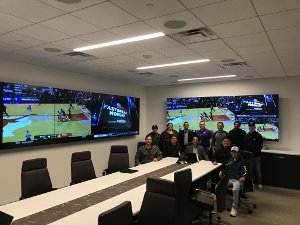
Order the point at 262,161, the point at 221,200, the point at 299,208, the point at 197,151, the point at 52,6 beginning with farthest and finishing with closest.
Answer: the point at 262,161 → the point at 197,151 → the point at 299,208 → the point at 221,200 → the point at 52,6

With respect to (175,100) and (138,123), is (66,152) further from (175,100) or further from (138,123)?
(175,100)

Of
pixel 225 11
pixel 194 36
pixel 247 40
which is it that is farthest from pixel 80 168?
pixel 247 40

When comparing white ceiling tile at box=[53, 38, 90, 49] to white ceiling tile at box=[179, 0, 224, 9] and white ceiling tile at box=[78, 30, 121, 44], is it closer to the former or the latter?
white ceiling tile at box=[78, 30, 121, 44]

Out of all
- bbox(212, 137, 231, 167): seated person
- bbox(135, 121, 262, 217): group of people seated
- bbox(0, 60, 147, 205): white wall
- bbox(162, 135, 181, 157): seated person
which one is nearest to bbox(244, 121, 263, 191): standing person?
bbox(135, 121, 262, 217): group of people seated

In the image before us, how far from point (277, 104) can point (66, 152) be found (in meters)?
5.61

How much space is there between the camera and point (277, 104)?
22.2ft

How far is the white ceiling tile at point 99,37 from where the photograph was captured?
3412mm

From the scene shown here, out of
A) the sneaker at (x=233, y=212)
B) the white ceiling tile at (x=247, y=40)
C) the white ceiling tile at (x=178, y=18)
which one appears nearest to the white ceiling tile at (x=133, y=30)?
the white ceiling tile at (x=178, y=18)

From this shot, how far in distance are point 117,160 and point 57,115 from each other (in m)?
1.92

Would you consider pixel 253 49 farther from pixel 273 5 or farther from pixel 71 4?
pixel 71 4

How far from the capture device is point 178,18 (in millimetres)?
2891

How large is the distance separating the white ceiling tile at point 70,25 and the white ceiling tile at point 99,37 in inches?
4.9

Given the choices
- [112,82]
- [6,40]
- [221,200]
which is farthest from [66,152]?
[221,200]

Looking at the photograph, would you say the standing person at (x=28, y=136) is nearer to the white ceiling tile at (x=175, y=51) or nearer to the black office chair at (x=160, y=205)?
the white ceiling tile at (x=175, y=51)
